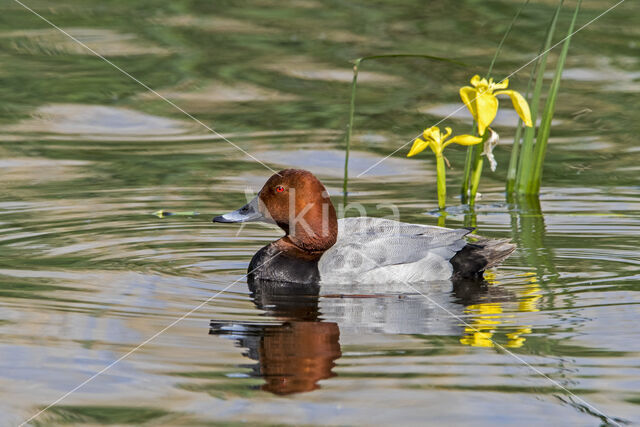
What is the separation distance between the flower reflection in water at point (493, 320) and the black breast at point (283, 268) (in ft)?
3.59

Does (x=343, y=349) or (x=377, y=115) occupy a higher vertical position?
(x=377, y=115)

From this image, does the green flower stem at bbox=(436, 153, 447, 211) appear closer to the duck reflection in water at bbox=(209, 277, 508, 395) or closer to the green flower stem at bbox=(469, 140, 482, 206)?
the green flower stem at bbox=(469, 140, 482, 206)

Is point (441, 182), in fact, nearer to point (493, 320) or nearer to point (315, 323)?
point (493, 320)

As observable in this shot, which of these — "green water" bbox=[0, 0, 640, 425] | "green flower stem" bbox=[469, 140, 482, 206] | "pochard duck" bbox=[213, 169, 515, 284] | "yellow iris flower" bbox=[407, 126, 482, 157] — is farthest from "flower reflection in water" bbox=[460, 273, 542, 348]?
"green flower stem" bbox=[469, 140, 482, 206]

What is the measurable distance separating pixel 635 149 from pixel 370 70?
154 inches

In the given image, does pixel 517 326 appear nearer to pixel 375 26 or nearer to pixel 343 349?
pixel 343 349

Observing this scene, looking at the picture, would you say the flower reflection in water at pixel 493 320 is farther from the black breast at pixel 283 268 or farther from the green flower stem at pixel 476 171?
the green flower stem at pixel 476 171

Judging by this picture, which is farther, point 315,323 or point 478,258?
point 478,258

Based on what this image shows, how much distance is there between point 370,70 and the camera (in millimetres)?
12867

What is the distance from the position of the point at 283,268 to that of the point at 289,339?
133 cm

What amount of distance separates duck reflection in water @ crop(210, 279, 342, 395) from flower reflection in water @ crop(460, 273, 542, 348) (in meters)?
0.68

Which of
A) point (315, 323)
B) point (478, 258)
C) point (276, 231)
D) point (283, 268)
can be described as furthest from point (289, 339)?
point (276, 231)

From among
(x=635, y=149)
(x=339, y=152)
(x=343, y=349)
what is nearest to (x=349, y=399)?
(x=343, y=349)

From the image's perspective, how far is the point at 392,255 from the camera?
6.21 metres
